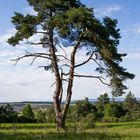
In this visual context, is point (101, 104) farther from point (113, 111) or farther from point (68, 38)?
point (68, 38)

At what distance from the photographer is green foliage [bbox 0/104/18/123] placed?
46141 millimetres

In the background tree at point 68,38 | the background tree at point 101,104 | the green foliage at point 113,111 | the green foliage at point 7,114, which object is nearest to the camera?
the background tree at point 68,38

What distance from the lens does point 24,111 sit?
64750 mm

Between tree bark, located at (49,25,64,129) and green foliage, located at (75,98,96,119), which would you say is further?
green foliage, located at (75,98,96,119)

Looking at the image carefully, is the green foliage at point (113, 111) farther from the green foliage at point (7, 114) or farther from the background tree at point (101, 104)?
the green foliage at point (7, 114)

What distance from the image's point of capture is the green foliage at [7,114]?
46141 millimetres

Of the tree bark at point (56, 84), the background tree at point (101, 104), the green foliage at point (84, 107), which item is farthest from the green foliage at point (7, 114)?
the background tree at point (101, 104)

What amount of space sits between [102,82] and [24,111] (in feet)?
120

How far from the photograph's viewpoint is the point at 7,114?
158 feet

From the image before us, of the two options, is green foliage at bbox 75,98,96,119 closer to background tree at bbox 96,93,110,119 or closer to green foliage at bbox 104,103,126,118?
background tree at bbox 96,93,110,119

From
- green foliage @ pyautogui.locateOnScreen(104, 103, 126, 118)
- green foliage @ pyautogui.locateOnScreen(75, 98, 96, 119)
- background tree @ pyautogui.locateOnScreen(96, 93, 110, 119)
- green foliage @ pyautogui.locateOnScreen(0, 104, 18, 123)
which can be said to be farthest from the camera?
background tree @ pyautogui.locateOnScreen(96, 93, 110, 119)

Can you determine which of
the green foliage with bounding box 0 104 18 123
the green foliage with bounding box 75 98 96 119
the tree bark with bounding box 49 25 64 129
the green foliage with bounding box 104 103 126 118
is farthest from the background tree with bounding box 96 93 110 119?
the tree bark with bounding box 49 25 64 129

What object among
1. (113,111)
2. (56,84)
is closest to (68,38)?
(56,84)

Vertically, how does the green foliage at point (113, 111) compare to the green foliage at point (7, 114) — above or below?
above
